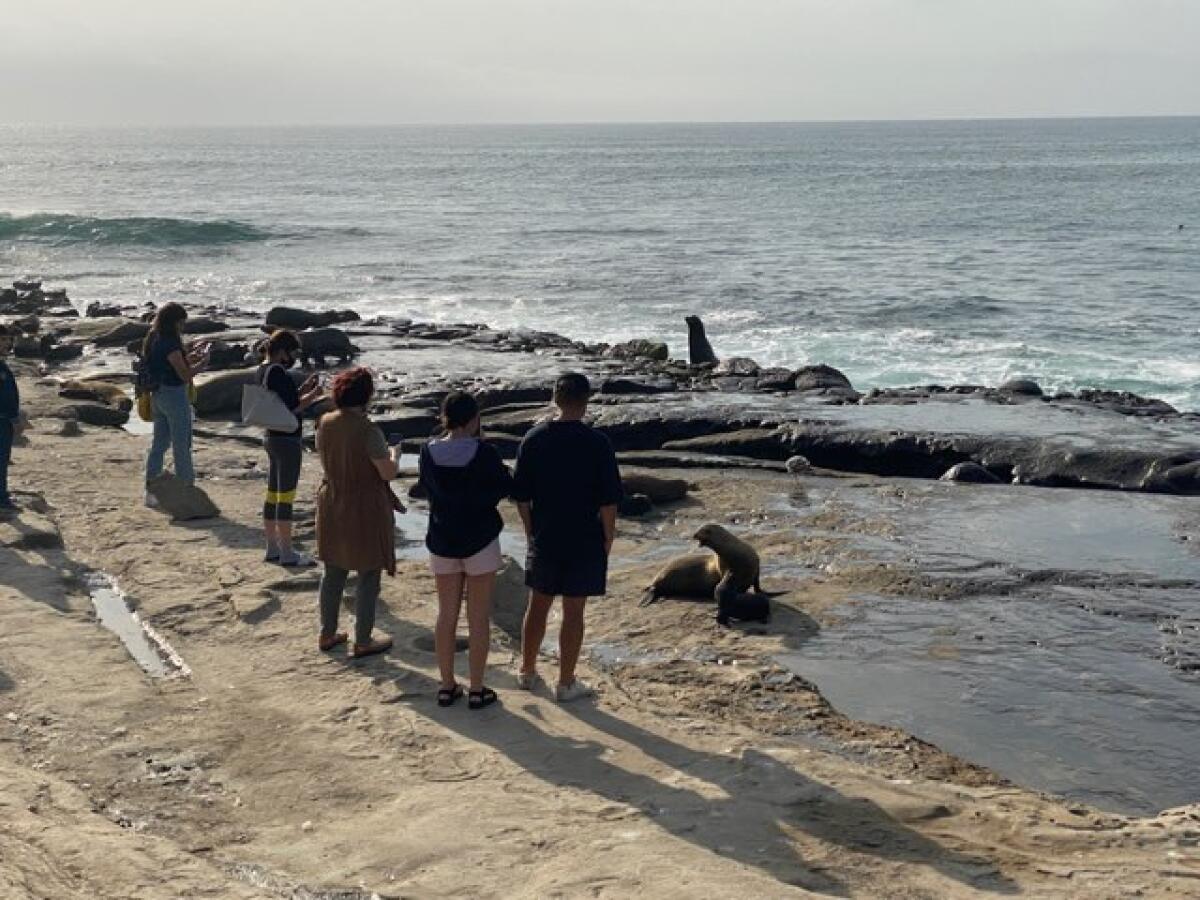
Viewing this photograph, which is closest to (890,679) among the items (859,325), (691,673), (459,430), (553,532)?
(691,673)

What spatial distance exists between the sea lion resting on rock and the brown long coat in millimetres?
2739

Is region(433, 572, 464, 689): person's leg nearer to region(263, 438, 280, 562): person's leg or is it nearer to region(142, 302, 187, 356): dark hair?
region(263, 438, 280, 562): person's leg

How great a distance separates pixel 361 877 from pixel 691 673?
11.4 ft

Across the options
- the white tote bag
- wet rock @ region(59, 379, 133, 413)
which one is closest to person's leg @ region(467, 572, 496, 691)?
the white tote bag

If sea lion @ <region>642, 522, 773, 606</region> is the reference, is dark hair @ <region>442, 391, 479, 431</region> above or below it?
above

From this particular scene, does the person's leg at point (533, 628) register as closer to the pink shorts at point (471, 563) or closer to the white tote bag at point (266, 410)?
the pink shorts at point (471, 563)

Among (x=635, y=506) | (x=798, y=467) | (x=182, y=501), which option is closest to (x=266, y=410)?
(x=182, y=501)

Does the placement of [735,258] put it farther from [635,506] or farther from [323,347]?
[635,506]

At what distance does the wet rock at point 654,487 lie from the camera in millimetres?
13453

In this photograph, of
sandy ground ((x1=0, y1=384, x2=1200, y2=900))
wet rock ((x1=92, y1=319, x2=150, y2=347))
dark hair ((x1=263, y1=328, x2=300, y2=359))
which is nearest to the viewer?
sandy ground ((x1=0, y1=384, x2=1200, y2=900))

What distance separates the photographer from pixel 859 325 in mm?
32219

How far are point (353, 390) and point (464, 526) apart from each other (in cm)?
118

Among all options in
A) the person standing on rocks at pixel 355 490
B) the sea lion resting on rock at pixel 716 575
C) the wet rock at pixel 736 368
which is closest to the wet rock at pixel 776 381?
the wet rock at pixel 736 368

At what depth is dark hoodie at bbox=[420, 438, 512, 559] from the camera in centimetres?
699
